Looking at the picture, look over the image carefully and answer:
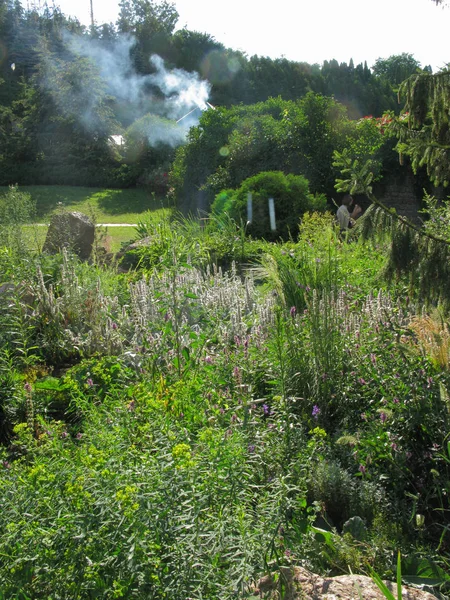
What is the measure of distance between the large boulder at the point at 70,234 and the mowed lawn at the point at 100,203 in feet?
13.2

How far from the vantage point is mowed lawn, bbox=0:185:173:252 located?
16.4 metres

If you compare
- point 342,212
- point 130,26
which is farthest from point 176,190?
point 130,26

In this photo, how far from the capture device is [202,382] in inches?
145

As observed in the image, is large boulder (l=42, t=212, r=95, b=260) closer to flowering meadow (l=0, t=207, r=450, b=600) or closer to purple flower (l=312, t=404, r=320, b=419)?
flowering meadow (l=0, t=207, r=450, b=600)

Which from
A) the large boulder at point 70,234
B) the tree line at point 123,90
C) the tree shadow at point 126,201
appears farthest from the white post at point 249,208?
the tree shadow at point 126,201

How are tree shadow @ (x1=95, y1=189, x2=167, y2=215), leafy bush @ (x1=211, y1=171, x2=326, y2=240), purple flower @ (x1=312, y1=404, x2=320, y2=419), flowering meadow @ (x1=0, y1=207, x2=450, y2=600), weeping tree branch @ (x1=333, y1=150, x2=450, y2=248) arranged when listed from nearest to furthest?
flowering meadow @ (x1=0, y1=207, x2=450, y2=600), purple flower @ (x1=312, y1=404, x2=320, y2=419), weeping tree branch @ (x1=333, y1=150, x2=450, y2=248), leafy bush @ (x1=211, y1=171, x2=326, y2=240), tree shadow @ (x1=95, y1=189, x2=167, y2=215)

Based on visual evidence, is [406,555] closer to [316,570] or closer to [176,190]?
[316,570]

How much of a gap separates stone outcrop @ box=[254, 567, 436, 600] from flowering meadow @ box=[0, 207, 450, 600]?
5 centimetres

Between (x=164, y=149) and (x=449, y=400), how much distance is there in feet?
67.5

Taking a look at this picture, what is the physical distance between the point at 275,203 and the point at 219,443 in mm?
9848

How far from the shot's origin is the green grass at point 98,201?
17078 millimetres

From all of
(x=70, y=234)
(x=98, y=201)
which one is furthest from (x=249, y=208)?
(x=98, y=201)

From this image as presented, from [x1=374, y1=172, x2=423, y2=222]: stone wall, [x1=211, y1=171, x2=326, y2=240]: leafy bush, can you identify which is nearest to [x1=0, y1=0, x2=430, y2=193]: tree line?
[x1=374, y1=172, x2=423, y2=222]: stone wall

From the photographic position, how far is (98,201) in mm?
19469
